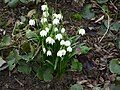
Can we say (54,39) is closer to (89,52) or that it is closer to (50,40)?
(50,40)

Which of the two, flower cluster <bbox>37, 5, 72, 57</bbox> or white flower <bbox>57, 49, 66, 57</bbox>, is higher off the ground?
flower cluster <bbox>37, 5, 72, 57</bbox>

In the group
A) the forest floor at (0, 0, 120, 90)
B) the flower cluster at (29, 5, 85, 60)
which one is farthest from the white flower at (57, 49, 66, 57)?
the forest floor at (0, 0, 120, 90)

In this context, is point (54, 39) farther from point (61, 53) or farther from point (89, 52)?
point (89, 52)

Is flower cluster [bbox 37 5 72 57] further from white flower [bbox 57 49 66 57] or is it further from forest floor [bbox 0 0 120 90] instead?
forest floor [bbox 0 0 120 90]

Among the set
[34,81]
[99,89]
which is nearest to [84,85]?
[99,89]

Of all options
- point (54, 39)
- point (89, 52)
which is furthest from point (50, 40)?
point (89, 52)

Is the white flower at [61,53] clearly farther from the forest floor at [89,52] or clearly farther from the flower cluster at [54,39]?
the forest floor at [89,52]

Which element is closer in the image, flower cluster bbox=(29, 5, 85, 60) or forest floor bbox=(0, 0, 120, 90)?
flower cluster bbox=(29, 5, 85, 60)

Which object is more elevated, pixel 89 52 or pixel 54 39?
pixel 54 39

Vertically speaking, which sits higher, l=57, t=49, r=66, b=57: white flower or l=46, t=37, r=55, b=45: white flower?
l=46, t=37, r=55, b=45: white flower

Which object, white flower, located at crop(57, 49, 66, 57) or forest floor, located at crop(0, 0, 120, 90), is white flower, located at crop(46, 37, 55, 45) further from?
forest floor, located at crop(0, 0, 120, 90)

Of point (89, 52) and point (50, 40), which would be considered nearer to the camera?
point (50, 40)
